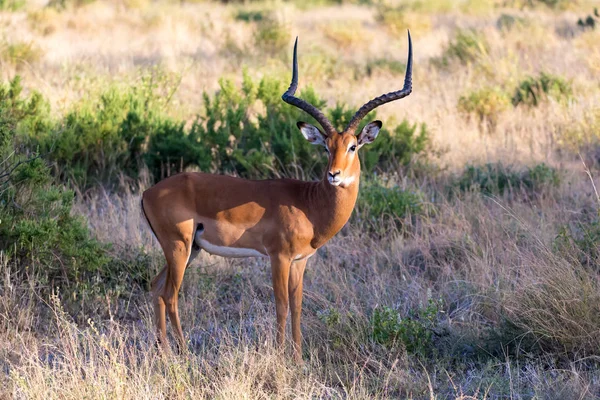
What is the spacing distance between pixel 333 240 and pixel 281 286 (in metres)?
2.23

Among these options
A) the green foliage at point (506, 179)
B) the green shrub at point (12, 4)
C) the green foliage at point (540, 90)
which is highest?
the green shrub at point (12, 4)

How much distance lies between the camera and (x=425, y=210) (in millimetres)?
8391

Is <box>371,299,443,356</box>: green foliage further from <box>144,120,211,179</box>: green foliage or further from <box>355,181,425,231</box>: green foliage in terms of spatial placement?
<box>144,120,211,179</box>: green foliage

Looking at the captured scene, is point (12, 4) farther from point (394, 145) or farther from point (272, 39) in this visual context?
point (394, 145)

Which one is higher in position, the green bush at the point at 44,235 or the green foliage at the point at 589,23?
the green foliage at the point at 589,23

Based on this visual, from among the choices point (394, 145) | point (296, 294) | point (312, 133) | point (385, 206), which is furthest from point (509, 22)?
point (296, 294)

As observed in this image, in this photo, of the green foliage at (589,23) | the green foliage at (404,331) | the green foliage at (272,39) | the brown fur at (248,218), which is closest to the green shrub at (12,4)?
the green foliage at (272,39)

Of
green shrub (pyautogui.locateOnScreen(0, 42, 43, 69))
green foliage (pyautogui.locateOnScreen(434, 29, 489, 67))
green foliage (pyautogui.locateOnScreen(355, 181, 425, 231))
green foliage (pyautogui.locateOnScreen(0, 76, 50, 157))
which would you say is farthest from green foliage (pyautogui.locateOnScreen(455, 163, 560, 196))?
green shrub (pyautogui.locateOnScreen(0, 42, 43, 69))

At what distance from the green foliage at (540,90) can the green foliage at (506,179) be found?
3433mm

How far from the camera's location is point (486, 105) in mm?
12078

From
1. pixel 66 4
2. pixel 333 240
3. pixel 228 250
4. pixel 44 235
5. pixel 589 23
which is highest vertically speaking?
pixel 66 4

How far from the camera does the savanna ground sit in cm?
530

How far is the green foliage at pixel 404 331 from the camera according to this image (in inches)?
223

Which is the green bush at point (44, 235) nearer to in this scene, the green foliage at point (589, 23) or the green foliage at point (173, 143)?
the green foliage at point (173, 143)
